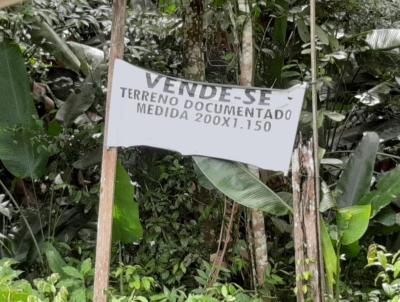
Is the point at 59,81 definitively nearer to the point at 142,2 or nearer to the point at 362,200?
the point at 142,2

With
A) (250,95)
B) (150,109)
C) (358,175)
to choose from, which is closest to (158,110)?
(150,109)

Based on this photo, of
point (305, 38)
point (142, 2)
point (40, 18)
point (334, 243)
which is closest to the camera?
point (334, 243)

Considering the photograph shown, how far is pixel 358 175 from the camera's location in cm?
255

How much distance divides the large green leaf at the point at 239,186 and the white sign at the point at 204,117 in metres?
0.06

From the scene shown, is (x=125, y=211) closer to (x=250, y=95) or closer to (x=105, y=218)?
(x=105, y=218)

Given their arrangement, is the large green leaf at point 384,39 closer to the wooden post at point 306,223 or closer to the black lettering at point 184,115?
the wooden post at point 306,223

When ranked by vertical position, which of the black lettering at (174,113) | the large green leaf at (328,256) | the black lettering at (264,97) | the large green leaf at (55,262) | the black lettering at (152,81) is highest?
the black lettering at (152,81)

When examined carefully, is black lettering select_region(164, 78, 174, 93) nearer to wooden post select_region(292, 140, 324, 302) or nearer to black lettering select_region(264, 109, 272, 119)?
black lettering select_region(264, 109, 272, 119)

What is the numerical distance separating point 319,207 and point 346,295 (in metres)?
0.62

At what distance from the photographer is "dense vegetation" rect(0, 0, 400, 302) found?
255 centimetres

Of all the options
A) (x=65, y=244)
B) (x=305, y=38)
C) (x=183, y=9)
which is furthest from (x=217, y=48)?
(x=65, y=244)

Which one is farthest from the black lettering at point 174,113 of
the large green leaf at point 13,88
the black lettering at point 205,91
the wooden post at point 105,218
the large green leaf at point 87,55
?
the large green leaf at point 87,55

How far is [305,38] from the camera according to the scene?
8.82 ft

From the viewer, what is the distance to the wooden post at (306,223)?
2.09 metres
